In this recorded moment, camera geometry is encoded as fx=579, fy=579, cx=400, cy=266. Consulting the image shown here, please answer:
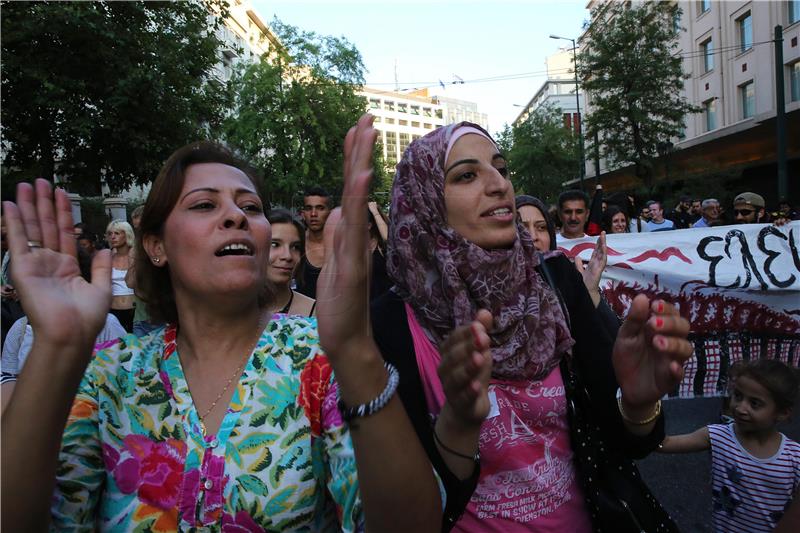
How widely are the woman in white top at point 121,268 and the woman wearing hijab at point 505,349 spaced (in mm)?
3692

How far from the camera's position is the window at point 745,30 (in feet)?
69.8

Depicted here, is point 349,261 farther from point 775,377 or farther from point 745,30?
point 745,30

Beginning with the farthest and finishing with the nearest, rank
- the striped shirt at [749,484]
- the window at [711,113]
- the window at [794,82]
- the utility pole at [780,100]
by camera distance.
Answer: the window at [711,113], the window at [794,82], the utility pole at [780,100], the striped shirt at [749,484]

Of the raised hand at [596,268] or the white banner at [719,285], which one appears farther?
the white banner at [719,285]

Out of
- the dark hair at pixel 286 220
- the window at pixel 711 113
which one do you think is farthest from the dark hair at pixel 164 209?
the window at pixel 711 113

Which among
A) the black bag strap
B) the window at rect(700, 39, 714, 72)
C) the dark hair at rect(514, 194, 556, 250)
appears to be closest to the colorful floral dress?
the black bag strap

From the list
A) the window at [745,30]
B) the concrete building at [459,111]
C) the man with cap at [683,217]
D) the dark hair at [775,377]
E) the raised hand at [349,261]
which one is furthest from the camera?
the window at [745,30]

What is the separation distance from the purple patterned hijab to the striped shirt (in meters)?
1.39

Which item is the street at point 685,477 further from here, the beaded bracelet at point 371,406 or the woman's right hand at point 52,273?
the woman's right hand at point 52,273

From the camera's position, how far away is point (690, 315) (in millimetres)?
4484

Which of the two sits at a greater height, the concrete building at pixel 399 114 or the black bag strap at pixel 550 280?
the concrete building at pixel 399 114

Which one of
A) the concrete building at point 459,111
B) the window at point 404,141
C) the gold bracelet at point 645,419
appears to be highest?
the concrete building at point 459,111

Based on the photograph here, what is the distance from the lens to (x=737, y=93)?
22.5 meters

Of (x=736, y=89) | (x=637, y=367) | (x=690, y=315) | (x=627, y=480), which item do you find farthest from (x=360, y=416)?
(x=736, y=89)
